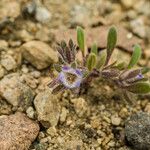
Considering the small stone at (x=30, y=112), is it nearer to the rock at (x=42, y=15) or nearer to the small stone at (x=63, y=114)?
the small stone at (x=63, y=114)

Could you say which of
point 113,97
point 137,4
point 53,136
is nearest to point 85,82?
point 113,97

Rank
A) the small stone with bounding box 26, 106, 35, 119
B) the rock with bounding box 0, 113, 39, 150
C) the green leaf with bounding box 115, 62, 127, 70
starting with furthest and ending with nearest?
the green leaf with bounding box 115, 62, 127, 70
the small stone with bounding box 26, 106, 35, 119
the rock with bounding box 0, 113, 39, 150

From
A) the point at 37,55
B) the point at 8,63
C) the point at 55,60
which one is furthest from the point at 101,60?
the point at 8,63

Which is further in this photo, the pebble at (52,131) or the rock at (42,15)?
the rock at (42,15)

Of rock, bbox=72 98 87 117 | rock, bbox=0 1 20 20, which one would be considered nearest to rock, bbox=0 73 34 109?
rock, bbox=72 98 87 117

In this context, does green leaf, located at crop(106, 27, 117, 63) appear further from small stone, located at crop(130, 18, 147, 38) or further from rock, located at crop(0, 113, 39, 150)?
rock, located at crop(0, 113, 39, 150)

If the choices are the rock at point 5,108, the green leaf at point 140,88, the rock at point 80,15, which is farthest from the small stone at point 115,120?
the rock at point 80,15
